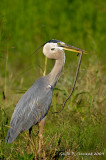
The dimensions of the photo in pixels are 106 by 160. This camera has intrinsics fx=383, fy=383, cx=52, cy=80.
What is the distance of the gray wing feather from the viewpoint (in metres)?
4.70

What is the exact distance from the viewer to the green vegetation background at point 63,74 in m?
4.59

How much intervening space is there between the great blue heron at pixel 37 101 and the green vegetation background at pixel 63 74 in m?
0.20

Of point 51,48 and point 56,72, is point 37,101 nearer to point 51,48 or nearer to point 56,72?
point 56,72

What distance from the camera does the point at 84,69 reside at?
6.31m

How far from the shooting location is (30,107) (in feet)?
15.6

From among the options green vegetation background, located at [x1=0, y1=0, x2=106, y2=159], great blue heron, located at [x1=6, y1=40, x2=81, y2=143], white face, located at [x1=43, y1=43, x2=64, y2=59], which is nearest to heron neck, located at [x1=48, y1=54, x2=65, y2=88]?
great blue heron, located at [x1=6, y1=40, x2=81, y2=143]

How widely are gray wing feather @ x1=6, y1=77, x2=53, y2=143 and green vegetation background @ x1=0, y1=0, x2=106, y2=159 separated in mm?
202

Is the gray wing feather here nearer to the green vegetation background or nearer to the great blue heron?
the great blue heron

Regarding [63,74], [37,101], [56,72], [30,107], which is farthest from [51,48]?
[63,74]

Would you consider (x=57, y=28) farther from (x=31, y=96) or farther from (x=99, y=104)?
(x=31, y=96)

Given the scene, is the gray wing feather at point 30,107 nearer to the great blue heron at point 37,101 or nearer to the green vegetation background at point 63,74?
the great blue heron at point 37,101

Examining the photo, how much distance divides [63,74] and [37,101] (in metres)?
1.65

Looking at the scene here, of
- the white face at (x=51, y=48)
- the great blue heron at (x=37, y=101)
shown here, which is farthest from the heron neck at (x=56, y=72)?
the white face at (x=51, y=48)

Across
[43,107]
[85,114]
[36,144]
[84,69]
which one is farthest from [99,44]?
[36,144]
